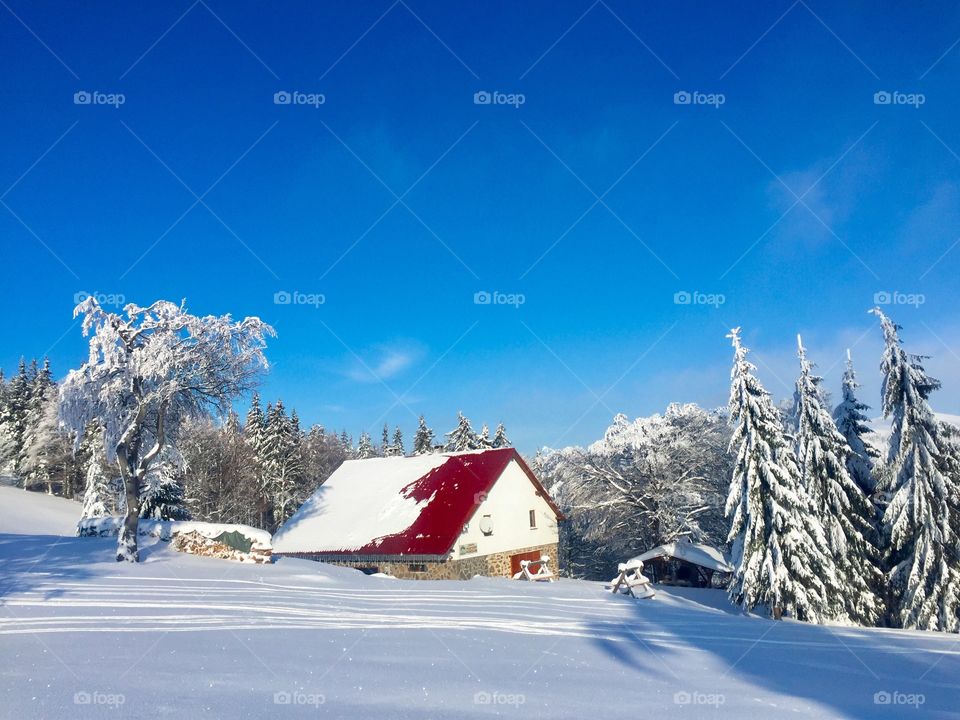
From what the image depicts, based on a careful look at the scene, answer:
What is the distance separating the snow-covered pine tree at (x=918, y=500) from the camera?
22.9m

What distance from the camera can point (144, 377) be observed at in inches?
803

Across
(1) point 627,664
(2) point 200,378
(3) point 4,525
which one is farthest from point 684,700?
(3) point 4,525

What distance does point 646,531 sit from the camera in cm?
4078

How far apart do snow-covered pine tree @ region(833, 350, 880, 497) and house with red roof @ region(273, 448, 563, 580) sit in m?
15.4

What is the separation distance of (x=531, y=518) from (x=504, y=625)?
74.7ft

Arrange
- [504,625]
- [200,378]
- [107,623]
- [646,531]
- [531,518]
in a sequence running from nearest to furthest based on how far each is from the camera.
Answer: [107,623]
[504,625]
[200,378]
[531,518]
[646,531]

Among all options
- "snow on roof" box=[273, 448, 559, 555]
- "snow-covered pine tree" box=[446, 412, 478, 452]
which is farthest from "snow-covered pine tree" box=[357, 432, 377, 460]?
"snow on roof" box=[273, 448, 559, 555]

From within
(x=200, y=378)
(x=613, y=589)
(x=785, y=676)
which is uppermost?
(x=200, y=378)

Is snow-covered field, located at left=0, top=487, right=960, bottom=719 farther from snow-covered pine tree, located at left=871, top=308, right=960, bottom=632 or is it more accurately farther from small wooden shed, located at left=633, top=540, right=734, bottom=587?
small wooden shed, located at left=633, top=540, right=734, bottom=587

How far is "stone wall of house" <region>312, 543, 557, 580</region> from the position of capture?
1113 inches

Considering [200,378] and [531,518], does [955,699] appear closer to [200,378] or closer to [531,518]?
[200,378]

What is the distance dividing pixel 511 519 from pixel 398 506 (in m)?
6.02

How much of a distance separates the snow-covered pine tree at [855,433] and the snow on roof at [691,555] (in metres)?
8.57

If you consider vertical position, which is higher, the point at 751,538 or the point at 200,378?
the point at 200,378
